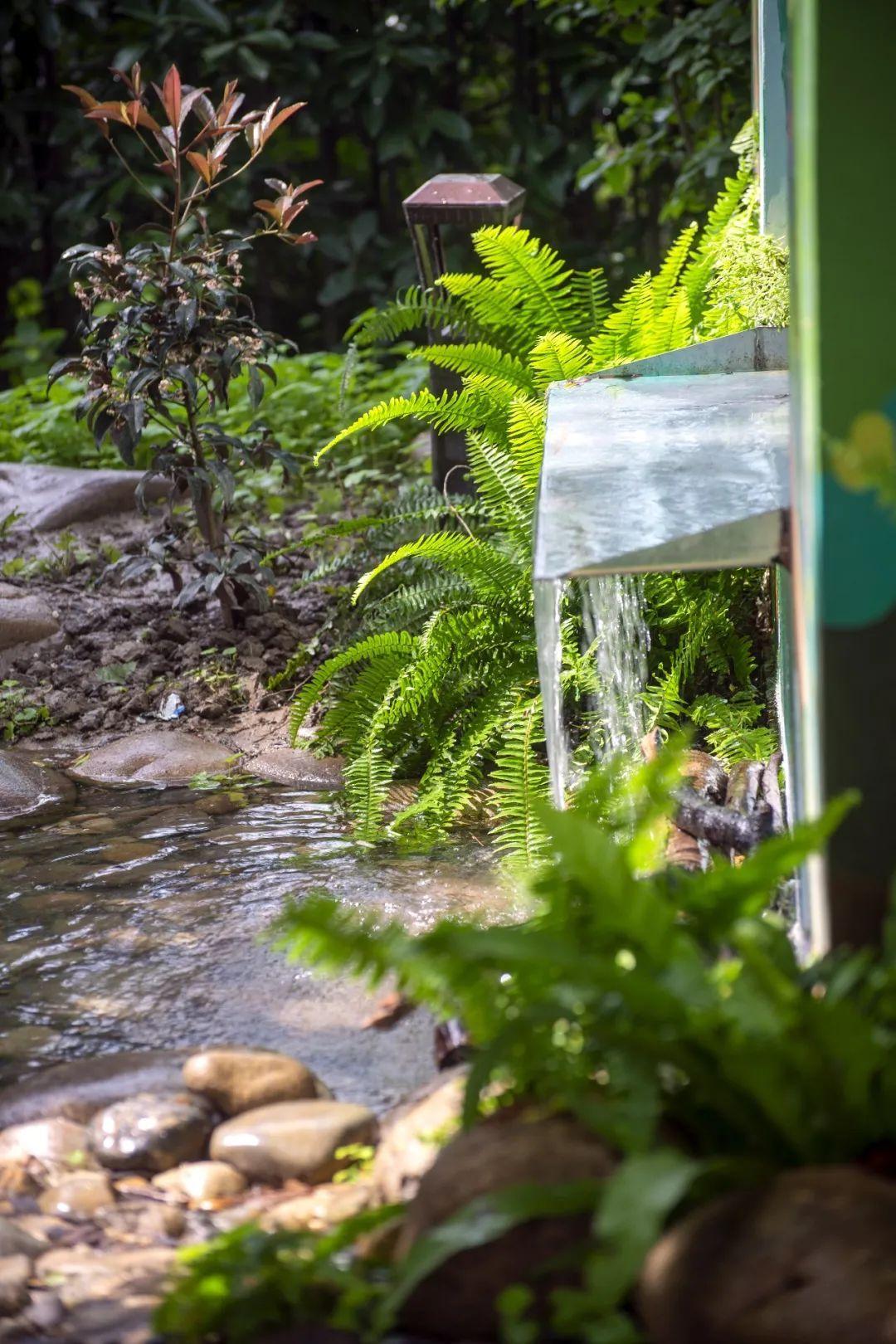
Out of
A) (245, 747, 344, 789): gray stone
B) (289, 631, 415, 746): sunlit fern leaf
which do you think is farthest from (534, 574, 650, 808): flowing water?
(245, 747, 344, 789): gray stone

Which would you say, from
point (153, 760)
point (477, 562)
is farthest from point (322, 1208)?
point (153, 760)

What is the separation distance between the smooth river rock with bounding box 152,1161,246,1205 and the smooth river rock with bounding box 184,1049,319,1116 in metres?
0.15

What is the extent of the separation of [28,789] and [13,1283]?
253 cm

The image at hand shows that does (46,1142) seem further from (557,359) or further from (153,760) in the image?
(557,359)

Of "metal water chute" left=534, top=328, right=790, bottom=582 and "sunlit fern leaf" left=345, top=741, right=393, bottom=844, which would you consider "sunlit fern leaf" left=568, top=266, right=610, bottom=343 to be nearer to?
"metal water chute" left=534, top=328, right=790, bottom=582

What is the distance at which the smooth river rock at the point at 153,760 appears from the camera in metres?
4.48

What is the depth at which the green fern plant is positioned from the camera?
3844mm

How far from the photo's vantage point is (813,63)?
1894mm

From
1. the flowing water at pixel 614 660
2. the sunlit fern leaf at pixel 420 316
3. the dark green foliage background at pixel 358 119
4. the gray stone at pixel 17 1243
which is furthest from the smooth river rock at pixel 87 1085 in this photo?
the dark green foliage background at pixel 358 119

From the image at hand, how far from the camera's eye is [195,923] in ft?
10.8

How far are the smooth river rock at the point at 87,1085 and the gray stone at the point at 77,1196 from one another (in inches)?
6.7

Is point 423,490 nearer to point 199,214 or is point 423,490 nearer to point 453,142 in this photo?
point 199,214

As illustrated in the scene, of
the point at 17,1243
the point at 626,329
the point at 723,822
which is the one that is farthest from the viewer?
the point at 626,329

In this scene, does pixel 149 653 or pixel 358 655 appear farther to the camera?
pixel 149 653
